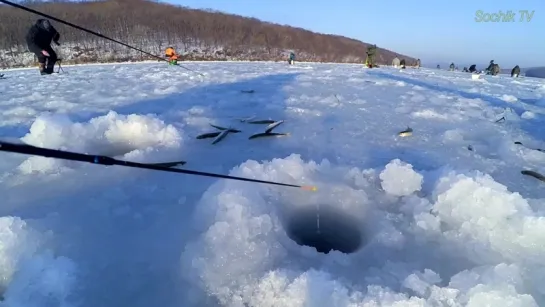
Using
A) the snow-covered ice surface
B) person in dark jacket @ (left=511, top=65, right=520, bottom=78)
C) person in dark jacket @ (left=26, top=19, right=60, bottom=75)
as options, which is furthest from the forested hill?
the snow-covered ice surface

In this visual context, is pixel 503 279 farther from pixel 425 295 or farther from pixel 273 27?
pixel 273 27

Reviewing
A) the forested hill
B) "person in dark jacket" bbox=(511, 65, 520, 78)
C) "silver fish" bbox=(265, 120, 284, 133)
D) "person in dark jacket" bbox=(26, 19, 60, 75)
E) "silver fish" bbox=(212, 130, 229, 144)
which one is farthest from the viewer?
the forested hill

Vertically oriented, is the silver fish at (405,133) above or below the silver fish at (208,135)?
above

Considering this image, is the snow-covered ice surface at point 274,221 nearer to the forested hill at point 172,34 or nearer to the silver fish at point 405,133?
the silver fish at point 405,133

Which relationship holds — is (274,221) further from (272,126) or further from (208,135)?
(272,126)

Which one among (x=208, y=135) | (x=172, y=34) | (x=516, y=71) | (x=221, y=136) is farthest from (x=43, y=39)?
(x=172, y=34)

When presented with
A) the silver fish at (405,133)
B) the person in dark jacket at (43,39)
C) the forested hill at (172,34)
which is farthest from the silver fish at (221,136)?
the forested hill at (172,34)

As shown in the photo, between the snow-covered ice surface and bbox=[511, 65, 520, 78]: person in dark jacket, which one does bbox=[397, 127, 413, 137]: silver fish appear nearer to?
the snow-covered ice surface
